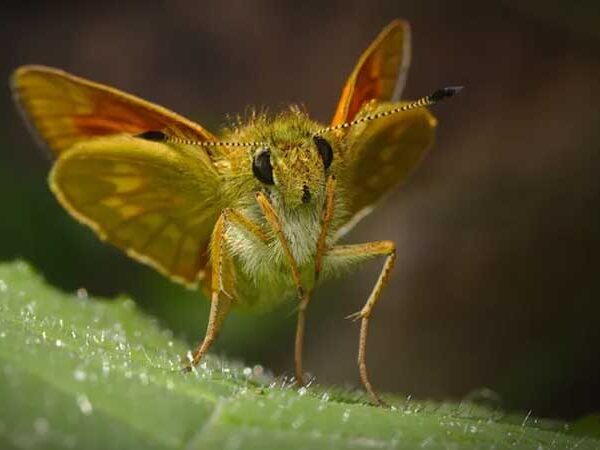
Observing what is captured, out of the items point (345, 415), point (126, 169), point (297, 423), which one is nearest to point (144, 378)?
point (297, 423)

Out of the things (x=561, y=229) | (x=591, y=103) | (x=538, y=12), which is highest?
(x=538, y=12)

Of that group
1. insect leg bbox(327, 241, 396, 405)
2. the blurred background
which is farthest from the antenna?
the blurred background

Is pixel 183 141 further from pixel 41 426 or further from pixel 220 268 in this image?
pixel 41 426

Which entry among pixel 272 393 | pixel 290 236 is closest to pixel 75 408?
pixel 272 393

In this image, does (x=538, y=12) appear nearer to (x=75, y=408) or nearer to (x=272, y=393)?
(x=272, y=393)

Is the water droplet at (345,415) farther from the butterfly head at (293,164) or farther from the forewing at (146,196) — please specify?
the forewing at (146,196)

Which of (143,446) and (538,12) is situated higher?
(538,12)

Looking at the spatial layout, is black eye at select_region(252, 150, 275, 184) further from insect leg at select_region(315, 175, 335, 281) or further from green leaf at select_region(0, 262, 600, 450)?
green leaf at select_region(0, 262, 600, 450)

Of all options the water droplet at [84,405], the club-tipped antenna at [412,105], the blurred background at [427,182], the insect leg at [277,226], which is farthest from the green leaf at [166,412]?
the blurred background at [427,182]
